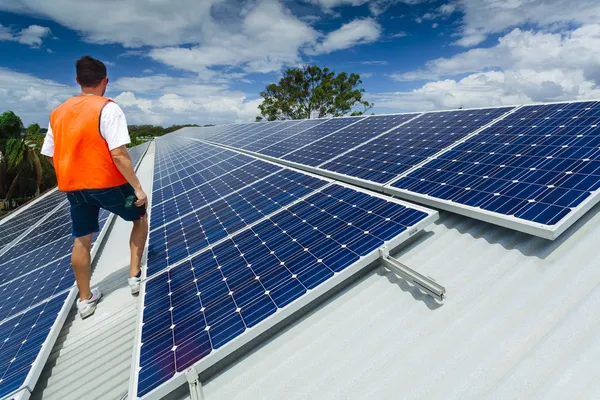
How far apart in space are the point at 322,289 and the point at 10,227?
1544 centimetres

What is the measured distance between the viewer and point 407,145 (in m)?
7.57

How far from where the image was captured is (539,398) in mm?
2252

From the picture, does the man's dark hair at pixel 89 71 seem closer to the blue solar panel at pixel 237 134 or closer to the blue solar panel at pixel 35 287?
the blue solar panel at pixel 35 287

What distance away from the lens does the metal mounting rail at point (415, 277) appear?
3.17m

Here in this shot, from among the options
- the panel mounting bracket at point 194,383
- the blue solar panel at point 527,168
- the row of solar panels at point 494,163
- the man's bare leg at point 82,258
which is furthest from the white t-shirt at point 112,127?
the blue solar panel at point 527,168

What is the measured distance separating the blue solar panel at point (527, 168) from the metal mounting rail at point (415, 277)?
4.99 feet

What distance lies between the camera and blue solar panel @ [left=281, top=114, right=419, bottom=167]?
897cm

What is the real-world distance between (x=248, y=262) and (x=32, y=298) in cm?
441

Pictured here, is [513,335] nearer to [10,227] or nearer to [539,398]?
[539,398]

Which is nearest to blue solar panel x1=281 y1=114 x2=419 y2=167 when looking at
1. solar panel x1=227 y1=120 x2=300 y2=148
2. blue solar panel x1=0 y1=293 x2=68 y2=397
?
blue solar panel x1=0 y1=293 x2=68 y2=397

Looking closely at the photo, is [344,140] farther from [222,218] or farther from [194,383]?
[194,383]

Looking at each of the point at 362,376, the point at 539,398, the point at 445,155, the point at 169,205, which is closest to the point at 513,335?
the point at 539,398

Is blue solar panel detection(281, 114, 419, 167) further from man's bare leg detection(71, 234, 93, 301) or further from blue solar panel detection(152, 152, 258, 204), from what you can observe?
man's bare leg detection(71, 234, 93, 301)

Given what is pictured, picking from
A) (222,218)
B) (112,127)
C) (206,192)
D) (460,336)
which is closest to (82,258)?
(112,127)
